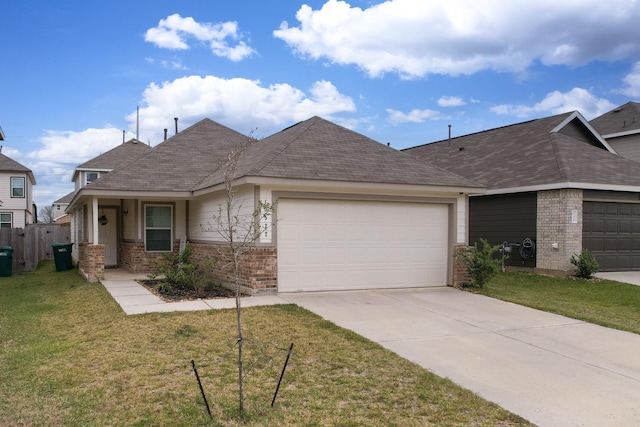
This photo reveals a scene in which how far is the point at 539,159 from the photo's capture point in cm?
1605

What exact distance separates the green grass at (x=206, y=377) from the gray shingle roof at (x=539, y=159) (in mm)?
10304

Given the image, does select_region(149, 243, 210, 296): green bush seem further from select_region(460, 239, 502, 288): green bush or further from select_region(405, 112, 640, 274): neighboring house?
select_region(405, 112, 640, 274): neighboring house

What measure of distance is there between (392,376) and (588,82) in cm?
1638

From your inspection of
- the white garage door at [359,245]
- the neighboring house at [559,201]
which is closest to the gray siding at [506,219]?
the neighboring house at [559,201]

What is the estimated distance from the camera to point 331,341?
6730 millimetres

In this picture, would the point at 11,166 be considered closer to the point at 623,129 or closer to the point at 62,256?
the point at 62,256

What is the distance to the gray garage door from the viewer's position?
14.6 m

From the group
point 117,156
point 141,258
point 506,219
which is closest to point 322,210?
point 141,258

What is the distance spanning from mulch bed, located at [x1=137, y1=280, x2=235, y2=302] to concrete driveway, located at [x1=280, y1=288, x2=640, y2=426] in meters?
1.60

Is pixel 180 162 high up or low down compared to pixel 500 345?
up

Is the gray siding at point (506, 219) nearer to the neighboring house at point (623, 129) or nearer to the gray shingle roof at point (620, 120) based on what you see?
the neighboring house at point (623, 129)

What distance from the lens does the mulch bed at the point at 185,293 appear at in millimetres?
10161

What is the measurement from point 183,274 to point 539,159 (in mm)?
11647

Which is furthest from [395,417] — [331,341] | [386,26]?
[386,26]
